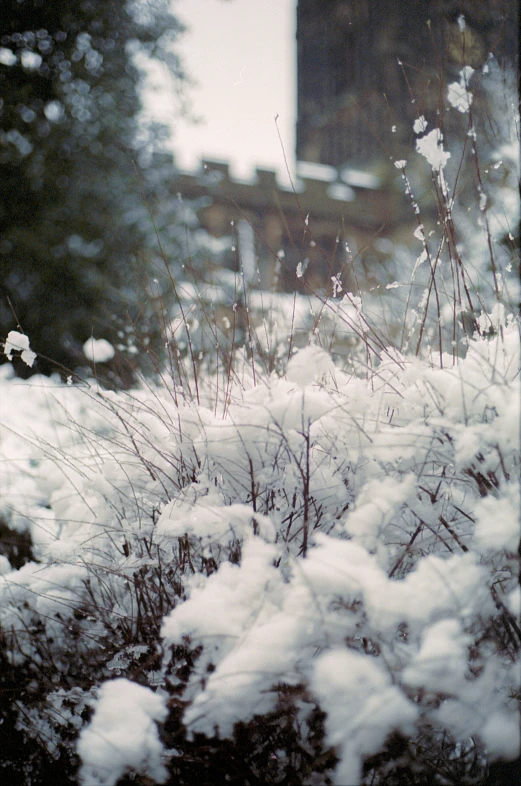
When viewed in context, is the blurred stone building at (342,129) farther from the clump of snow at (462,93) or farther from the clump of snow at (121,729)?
the clump of snow at (121,729)

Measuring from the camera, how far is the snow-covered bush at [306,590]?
44.9 inches

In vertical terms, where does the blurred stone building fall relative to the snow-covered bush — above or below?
above

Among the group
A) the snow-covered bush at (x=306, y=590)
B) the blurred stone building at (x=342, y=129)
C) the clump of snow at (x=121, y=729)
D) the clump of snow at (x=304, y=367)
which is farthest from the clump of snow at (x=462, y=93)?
the blurred stone building at (x=342, y=129)

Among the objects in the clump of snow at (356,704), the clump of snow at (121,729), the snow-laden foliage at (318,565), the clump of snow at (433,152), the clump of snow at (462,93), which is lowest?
the clump of snow at (121,729)

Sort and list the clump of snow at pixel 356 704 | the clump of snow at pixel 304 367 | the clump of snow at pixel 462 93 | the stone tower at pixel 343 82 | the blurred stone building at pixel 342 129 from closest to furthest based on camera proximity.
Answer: the clump of snow at pixel 356 704 < the clump of snow at pixel 304 367 < the clump of snow at pixel 462 93 < the blurred stone building at pixel 342 129 < the stone tower at pixel 343 82

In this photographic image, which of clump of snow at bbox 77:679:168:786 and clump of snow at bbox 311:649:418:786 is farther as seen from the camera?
clump of snow at bbox 77:679:168:786

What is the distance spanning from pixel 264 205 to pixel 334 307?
1505 cm

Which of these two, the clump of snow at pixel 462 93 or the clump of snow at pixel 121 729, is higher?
the clump of snow at pixel 462 93

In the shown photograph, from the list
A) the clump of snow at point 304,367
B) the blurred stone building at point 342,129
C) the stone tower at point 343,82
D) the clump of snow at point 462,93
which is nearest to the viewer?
the clump of snow at point 304,367

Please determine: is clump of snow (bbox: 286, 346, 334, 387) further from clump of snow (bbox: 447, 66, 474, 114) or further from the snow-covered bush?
clump of snow (bbox: 447, 66, 474, 114)

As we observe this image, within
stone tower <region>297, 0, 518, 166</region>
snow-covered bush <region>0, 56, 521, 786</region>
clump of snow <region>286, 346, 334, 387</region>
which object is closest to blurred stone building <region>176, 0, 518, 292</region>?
stone tower <region>297, 0, 518, 166</region>

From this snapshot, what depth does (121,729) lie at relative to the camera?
122 centimetres

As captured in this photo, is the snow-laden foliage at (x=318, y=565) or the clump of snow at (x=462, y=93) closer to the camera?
the snow-laden foliage at (x=318, y=565)

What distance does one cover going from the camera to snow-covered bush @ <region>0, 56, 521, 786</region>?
44.9 inches
